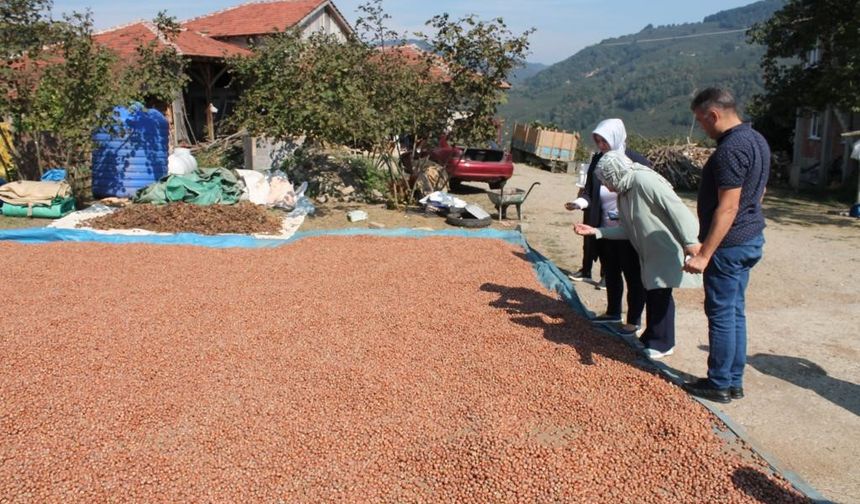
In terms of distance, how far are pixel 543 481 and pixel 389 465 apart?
677 millimetres

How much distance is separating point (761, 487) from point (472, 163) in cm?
995

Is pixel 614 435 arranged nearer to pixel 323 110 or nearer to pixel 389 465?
pixel 389 465

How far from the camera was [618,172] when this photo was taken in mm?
3912

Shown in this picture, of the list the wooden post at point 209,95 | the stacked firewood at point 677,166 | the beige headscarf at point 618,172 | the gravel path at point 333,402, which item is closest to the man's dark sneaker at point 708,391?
the gravel path at point 333,402

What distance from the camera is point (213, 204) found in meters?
8.84

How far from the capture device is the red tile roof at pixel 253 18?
22.1m

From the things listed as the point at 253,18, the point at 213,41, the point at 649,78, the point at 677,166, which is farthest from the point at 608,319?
the point at 649,78

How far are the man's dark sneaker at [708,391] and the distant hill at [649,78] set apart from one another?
3964 centimetres

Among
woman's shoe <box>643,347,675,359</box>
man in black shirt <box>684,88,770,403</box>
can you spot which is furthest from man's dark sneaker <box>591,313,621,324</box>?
man in black shirt <box>684,88,770,403</box>

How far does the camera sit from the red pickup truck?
12211mm

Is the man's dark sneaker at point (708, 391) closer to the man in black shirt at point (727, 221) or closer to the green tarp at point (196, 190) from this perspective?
the man in black shirt at point (727, 221)

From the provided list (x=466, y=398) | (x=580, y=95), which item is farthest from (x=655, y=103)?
(x=466, y=398)

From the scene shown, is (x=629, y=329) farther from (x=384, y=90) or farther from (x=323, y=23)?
(x=323, y=23)

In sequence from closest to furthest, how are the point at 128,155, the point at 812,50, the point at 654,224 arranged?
the point at 654,224
the point at 128,155
the point at 812,50
